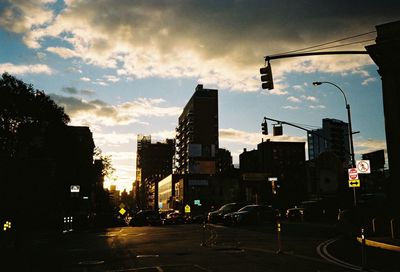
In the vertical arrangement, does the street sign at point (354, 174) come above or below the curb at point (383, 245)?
above

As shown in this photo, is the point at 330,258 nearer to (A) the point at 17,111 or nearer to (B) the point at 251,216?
(B) the point at 251,216

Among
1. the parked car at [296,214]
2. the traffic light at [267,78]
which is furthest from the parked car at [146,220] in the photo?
the traffic light at [267,78]

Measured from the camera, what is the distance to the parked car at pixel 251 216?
3334 cm

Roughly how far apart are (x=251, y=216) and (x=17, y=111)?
30333mm

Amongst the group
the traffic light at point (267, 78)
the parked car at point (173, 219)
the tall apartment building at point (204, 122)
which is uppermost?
the tall apartment building at point (204, 122)

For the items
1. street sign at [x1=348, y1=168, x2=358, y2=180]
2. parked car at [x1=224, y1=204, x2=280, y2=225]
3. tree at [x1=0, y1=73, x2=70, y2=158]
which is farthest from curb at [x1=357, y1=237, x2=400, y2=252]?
tree at [x1=0, y1=73, x2=70, y2=158]

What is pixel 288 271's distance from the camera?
1041 centimetres

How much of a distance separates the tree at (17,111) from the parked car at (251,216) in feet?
89.1

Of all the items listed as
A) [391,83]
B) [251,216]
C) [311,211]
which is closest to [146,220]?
[251,216]

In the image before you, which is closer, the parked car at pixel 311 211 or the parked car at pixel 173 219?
the parked car at pixel 311 211

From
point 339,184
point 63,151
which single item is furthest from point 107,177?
point 339,184

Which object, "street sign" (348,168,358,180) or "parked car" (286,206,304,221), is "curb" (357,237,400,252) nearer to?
"street sign" (348,168,358,180)

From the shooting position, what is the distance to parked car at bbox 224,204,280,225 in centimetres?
3334

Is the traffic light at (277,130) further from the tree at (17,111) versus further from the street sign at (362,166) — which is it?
the tree at (17,111)
